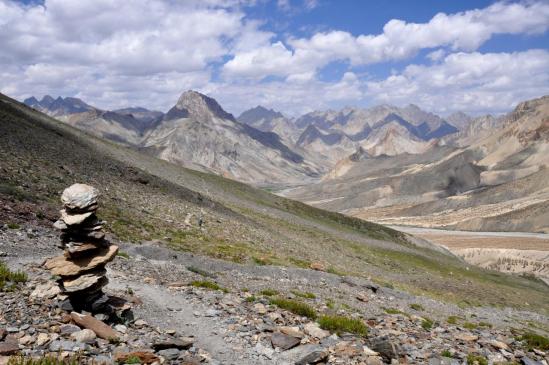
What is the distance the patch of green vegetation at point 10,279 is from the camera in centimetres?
1631

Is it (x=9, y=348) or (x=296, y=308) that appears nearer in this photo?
(x=9, y=348)

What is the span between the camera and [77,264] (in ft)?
54.1

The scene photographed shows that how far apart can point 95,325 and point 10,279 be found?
4689mm

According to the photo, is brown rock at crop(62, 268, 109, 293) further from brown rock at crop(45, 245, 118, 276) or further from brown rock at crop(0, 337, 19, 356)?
brown rock at crop(0, 337, 19, 356)

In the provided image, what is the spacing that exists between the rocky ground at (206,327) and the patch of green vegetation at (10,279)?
301mm

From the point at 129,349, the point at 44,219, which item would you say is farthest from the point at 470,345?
the point at 44,219

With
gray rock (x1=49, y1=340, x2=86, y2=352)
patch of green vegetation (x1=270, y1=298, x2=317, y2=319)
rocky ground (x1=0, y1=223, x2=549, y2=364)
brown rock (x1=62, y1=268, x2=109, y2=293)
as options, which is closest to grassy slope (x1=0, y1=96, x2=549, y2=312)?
rocky ground (x1=0, y1=223, x2=549, y2=364)

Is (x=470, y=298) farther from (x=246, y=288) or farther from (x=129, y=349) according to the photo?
(x=129, y=349)

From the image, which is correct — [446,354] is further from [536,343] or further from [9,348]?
[9,348]

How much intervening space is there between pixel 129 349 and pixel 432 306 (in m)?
29.3

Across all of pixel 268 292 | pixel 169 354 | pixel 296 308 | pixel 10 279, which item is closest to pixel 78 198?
pixel 10 279

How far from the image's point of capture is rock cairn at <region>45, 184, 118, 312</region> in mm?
16125

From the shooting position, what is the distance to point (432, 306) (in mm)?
37188

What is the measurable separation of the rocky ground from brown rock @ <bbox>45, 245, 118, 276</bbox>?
2.72 ft
